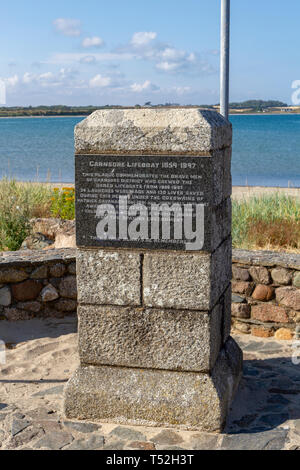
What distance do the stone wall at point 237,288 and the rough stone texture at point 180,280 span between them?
5.82 feet

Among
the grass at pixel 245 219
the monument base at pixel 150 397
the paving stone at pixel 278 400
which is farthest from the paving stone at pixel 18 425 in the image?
the grass at pixel 245 219

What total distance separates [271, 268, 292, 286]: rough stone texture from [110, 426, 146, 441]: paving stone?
2.24 meters

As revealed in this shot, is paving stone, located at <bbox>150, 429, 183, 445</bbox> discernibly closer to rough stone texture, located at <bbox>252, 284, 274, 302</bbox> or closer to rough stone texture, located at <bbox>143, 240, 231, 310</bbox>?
rough stone texture, located at <bbox>143, 240, 231, 310</bbox>

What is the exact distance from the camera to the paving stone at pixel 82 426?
3.77 meters

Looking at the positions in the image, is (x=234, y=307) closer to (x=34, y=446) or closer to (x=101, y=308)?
(x=101, y=308)

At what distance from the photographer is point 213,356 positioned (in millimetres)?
Result: 3857

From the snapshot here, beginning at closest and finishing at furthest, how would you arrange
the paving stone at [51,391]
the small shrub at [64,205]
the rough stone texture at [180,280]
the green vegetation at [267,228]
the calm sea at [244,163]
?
1. the rough stone texture at [180,280]
2. the paving stone at [51,391]
3. the green vegetation at [267,228]
4. the small shrub at [64,205]
5. the calm sea at [244,163]

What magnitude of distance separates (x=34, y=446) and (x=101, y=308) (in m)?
0.93

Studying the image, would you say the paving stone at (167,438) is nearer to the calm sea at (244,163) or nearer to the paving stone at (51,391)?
the paving stone at (51,391)

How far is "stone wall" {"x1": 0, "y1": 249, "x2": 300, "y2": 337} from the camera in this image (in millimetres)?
5398

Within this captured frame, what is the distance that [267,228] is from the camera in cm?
725

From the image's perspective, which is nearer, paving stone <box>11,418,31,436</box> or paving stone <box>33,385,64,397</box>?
paving stone <box>11,418,31,436</box>

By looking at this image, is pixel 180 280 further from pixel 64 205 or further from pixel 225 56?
pixel 64 205

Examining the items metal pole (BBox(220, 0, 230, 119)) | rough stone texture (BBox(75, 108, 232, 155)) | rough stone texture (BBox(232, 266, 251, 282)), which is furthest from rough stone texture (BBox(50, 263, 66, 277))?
metal pole (BBox(220, 0, 230, 119))
